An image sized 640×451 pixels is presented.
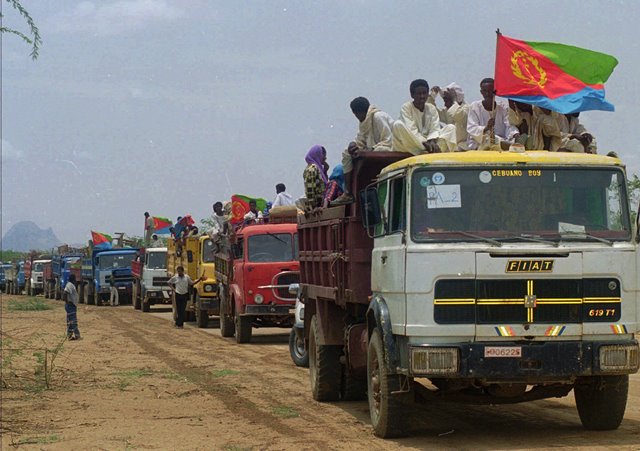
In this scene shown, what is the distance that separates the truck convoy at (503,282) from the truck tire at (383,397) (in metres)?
0.01

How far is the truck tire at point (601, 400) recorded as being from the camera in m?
9.39

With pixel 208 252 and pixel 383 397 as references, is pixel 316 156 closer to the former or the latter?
pixel 383 397

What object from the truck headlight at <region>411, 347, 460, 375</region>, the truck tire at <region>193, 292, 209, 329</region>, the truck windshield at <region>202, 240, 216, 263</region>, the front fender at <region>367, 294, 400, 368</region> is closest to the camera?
the truck headlight at <region>411, 347, 460, 375</region>

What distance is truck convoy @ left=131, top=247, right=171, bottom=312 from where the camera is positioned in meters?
37.3

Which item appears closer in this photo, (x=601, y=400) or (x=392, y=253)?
(x=392, y=253)

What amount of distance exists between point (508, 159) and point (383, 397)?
90.6 inches

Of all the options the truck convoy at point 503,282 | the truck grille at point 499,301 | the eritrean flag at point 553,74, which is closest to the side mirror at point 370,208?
the truck convoy at point 503,282

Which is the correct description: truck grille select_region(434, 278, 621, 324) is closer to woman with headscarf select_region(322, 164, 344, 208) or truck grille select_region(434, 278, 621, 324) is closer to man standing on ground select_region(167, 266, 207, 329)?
woman with headscarf select_region(322, 164, 344, 208)

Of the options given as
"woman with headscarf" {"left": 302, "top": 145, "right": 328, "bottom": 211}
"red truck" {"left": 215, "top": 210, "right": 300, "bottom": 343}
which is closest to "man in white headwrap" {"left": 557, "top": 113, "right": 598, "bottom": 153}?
→ "woman with headscarf" {"left": 302, "top": 145, "right": 328, "bottom": 211}

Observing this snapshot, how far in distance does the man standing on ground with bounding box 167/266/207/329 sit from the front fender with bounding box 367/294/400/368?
17986mm

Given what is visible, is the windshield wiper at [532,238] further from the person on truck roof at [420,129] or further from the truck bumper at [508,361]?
the person on truck roof at [420,129]

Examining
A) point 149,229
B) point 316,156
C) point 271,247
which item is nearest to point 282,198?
point 271,247

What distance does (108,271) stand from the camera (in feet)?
148

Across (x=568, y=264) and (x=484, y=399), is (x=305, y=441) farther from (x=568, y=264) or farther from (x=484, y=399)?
(x=568, y=264)
